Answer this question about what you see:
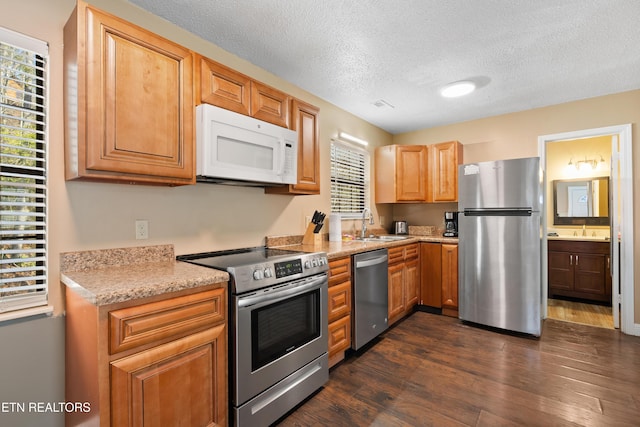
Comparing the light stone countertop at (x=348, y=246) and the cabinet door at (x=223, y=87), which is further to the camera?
the light stone countertop at (x=348, y=246)

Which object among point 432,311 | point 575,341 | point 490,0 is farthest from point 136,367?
point 575,341

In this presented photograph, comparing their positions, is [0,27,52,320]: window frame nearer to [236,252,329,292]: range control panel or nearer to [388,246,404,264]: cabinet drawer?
[236,252,329,292]: range control panel

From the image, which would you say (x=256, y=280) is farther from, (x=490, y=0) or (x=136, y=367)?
(x=490, y=0)

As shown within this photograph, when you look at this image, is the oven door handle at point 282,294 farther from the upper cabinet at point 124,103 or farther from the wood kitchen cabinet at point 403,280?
the wood kitchen cabinet at point 403,280

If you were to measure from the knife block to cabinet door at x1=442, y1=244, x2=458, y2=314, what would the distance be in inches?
67.2

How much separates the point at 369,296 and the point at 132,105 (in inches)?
91.4

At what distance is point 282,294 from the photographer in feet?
6.04

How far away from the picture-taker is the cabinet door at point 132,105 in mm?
1445

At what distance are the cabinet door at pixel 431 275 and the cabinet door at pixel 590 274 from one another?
2.11m

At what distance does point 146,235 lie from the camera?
192cm

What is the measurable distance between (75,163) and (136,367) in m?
1.02

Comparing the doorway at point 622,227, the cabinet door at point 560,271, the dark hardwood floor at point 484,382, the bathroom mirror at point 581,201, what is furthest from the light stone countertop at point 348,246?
the bathroom mirror at point 581,201

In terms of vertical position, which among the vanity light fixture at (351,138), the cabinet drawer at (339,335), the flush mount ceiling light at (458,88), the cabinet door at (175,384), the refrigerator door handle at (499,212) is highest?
the flush mount ceiling light at (458,88)

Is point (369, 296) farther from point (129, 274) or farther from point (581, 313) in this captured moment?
point (581, 313)
